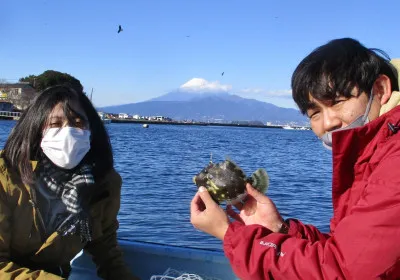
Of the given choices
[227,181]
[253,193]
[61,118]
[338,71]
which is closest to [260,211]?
[253,193]

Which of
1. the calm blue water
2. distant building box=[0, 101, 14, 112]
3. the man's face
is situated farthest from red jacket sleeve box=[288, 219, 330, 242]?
distant building box=[0, 101, 14, 112]

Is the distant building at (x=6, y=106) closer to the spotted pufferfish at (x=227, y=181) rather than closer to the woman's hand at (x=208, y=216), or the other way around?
the spotted pufferfish at (x=227, y=181)

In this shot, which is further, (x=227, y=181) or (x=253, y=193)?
(x=227, y=181)

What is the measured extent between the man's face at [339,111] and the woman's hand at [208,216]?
0.67m

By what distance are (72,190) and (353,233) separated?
2291mm

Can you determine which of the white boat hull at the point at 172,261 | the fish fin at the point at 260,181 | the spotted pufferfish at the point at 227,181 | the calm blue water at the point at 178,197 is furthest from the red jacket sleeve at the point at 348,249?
Result: the calm blue water at the point at 178,197

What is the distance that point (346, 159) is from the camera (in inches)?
82.7

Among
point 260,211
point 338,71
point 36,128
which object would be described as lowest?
point 260,211

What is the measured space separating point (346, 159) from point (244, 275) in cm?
70

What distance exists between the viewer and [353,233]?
5.63ft

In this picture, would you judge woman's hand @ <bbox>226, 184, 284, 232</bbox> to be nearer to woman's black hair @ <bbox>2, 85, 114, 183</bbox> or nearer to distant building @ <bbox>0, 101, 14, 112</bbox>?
woman's black hair @ <bbox>2, 85, 114, 183</bbox>

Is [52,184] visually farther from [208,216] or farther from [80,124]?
[208,216]

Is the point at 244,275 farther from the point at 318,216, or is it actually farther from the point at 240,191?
the point at 318,216

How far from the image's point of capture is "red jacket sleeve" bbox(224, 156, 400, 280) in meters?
1.65
